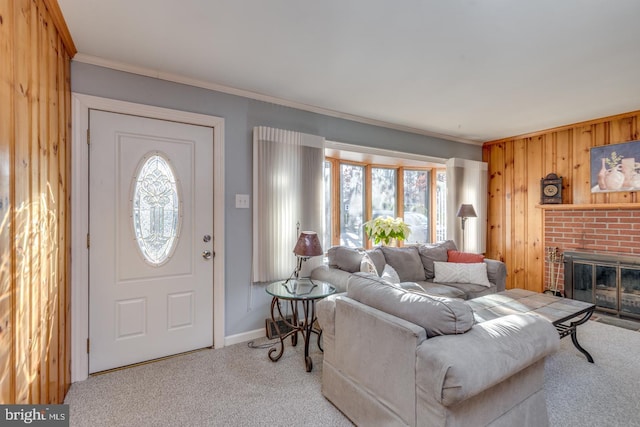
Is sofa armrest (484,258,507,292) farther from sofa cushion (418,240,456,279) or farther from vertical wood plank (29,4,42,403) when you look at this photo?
vertical wood plank (29,4,42,403)

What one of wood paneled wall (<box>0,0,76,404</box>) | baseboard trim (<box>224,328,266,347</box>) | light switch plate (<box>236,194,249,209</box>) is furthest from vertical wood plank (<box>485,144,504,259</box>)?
wood paneled wall (<box>0,0,76,404</box>)

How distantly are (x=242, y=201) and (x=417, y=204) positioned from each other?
3.12 metres

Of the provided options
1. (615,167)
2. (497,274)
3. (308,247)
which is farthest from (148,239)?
(615,167)

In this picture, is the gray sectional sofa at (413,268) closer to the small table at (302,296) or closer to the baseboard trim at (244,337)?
the small table at (302,296)

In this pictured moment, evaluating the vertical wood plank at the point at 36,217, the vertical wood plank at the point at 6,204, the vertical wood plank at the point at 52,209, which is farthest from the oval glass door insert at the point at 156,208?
the vertical wood plank at the point at 6,204

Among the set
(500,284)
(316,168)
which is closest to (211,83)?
(316,168)

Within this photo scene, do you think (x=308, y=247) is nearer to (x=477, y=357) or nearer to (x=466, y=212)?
(x=477, y=357)

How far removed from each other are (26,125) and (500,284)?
411 centimetres

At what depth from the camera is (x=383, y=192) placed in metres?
4.72

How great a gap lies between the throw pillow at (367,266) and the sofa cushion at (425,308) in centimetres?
118

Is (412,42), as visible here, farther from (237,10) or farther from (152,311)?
(152,311)

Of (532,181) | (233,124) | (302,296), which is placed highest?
(233,124)

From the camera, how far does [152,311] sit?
2.52 m

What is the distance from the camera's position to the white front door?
234cm
